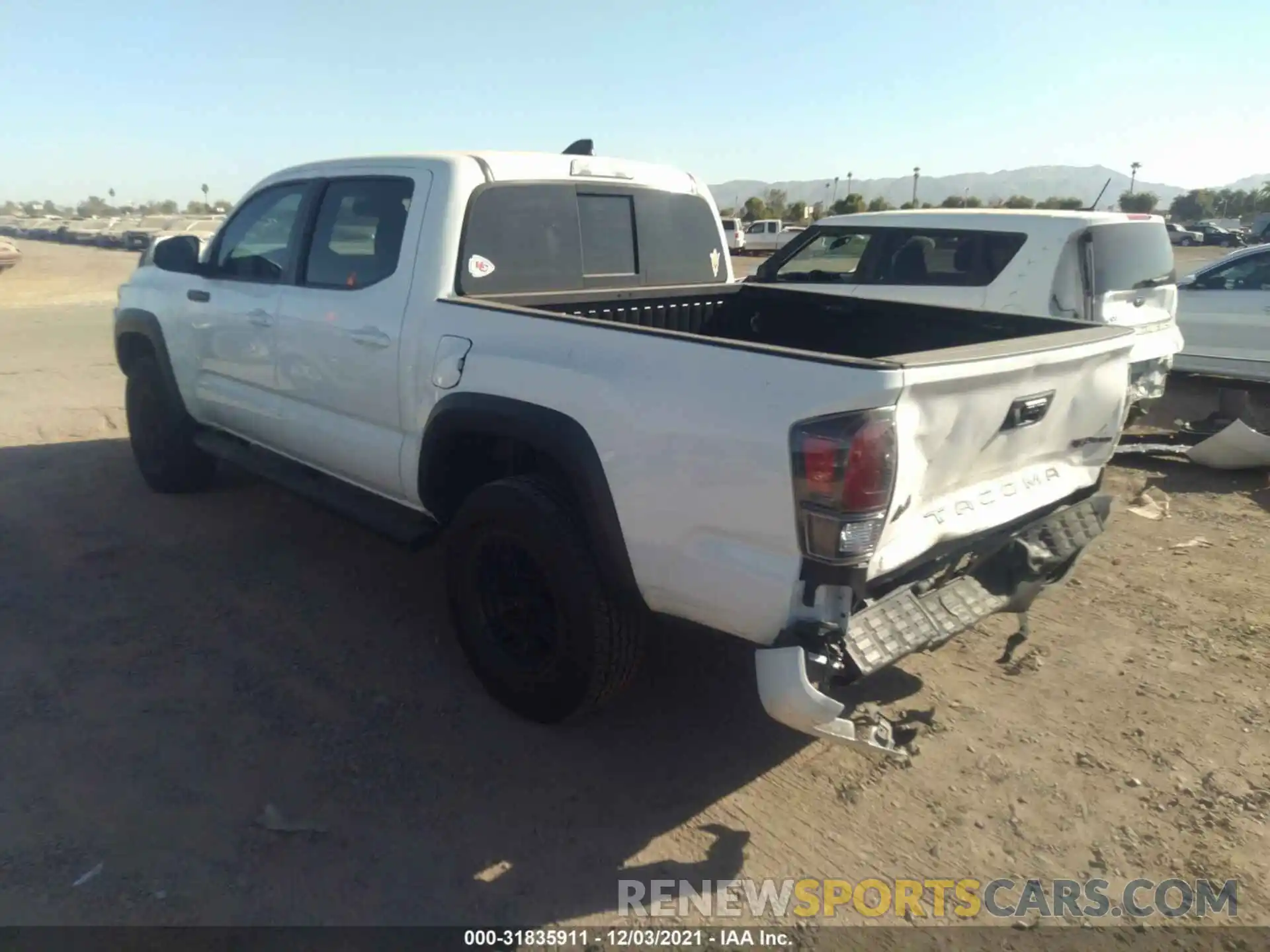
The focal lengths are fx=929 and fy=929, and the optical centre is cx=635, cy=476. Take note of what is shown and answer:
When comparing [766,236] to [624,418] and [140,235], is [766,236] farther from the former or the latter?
[624,418]

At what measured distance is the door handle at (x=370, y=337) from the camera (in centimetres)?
384

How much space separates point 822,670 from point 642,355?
1.06 metres

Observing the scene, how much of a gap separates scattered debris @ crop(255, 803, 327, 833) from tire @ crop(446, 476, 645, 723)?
2.69 ft

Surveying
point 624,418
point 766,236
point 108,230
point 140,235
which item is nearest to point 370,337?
point 624,418

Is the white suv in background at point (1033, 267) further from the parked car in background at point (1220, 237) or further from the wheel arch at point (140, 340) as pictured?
the parked car in background at point (1220, 237)

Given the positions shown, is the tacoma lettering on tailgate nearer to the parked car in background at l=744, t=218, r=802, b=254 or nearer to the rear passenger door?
the rear passenger door

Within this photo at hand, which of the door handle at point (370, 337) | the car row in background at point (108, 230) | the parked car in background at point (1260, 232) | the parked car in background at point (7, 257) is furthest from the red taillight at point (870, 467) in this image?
the parked car in background at point (1260, 232)

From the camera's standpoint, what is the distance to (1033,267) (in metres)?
6.71

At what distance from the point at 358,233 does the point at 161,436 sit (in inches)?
98.5

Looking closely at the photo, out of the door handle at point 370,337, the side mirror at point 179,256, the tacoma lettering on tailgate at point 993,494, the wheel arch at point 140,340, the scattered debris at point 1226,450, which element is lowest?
the scattered debris at point 1226,450

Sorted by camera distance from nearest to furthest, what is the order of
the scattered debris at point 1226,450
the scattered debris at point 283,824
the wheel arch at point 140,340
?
the scattered debris at point 283,824 < the wheel arch at point 140,340 < the scattered debris at point 1226,450

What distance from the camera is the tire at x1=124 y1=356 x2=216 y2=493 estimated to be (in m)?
5.64

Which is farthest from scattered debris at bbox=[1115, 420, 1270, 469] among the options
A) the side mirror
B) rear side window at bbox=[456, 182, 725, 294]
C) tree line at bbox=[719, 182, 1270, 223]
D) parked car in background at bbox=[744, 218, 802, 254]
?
tree line at bbox=[719, 182, 1270, 223]

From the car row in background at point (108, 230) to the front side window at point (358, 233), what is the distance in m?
35.1
